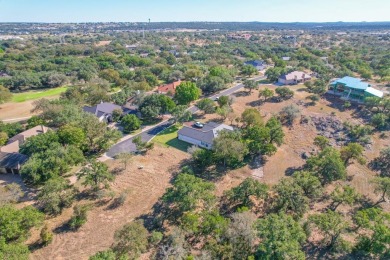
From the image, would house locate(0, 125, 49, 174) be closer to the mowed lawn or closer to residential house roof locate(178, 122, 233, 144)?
the mowed lawn

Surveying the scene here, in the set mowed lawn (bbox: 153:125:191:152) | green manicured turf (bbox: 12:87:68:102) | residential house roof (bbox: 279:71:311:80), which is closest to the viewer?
mowed lawn (bbox: 153:125:191:152)

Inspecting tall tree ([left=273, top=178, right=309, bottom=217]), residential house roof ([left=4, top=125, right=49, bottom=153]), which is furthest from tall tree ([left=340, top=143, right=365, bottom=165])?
residential house roof ([left=4, top=125, right=49, bottom=153])

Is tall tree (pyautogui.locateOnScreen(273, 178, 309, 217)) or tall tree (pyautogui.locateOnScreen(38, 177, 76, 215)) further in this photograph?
tall tree (pyautogui.locateOnScreen(38, 177, 76, 215))

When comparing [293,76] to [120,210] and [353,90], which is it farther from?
[120,210]

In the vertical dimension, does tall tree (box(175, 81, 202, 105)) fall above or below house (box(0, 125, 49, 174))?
above

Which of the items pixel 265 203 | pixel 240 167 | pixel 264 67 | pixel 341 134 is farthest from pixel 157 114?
pixel 264 67

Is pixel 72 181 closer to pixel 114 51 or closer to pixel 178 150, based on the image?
pixel 178 150

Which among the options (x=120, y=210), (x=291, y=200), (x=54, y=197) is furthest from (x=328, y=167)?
(x=54, y=197)
